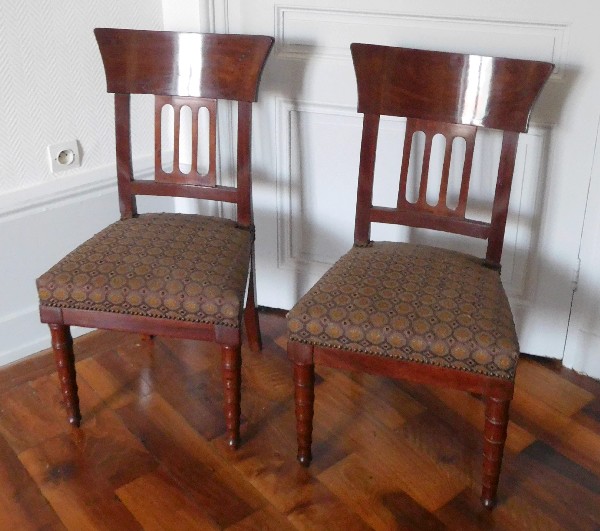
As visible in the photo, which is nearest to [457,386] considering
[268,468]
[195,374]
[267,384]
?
[268,468]

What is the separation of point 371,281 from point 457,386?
0.96 ft

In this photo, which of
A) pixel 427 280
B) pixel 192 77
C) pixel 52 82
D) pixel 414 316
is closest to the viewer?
pixel 414 316

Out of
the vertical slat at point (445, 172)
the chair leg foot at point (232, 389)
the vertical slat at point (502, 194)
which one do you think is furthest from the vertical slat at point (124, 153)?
the vertical slat at point (502, 194)

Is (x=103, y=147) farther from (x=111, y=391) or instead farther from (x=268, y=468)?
(x=268, y=468)

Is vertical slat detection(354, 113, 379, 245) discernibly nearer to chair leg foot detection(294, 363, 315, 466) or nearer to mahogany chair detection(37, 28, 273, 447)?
mahogany chair detection(37, 28, 273, 447)

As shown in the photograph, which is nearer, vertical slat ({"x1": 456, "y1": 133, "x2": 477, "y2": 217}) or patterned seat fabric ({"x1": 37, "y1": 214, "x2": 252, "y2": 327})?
patterned seat fabric ({"x1": 37, "y1": 214, "x2": 252, "y2": 327})

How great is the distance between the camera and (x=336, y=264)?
175 cm

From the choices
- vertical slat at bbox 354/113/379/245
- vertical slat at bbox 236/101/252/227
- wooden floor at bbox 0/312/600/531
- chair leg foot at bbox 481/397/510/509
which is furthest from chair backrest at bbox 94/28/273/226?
chair leg foot at bbox 481/397/510/509

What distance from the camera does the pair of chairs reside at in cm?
151

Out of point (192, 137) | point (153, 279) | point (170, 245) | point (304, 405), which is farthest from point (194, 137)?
point (304, 405)

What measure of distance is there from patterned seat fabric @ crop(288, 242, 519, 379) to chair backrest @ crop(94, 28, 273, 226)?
0.45 metres

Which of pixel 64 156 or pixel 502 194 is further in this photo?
pixel 64 156

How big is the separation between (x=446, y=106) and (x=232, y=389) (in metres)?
0.83

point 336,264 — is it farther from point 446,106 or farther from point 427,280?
point 446,106
